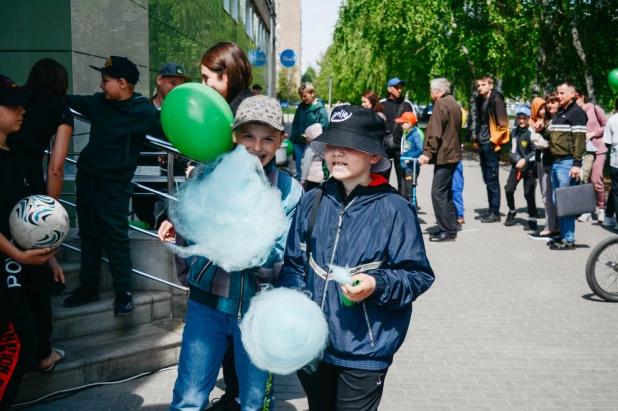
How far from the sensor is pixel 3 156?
10.9 feet

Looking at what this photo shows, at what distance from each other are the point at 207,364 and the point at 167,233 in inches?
27.3

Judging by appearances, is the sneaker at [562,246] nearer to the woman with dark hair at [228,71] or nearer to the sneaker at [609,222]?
the sneaker at [609,222]

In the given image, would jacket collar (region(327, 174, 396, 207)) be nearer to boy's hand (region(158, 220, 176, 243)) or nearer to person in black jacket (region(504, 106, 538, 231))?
boy's hand (region(158, 220, 176, 243))

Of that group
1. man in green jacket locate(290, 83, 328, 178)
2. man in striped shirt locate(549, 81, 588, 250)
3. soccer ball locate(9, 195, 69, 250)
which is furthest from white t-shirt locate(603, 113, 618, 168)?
soccer ball locate(9, 195, 69, 250)

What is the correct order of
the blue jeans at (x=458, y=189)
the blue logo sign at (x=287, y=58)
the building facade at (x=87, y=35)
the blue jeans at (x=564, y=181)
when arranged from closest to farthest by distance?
the building facade at (x=87, y=35) < the blue jeans at (x=564, y=181) < the blue jeans at (x=458, y=189) < the blue logo sign at (x=287, y=58)

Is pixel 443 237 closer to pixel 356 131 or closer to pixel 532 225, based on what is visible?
pixel 532 225

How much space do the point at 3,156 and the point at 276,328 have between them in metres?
1.80

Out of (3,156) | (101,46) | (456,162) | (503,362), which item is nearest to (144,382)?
(3,156)

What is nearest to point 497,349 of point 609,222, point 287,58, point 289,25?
point 609,222

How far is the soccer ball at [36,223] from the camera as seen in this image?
3301mm

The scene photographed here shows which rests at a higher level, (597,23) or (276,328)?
(597,23)

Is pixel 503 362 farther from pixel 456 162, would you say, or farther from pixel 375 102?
pixel 375 102

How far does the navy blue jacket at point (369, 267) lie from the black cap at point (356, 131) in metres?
0.19

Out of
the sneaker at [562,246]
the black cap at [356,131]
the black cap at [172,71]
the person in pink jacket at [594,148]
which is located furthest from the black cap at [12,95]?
the person in pink jacket at [594,148]
